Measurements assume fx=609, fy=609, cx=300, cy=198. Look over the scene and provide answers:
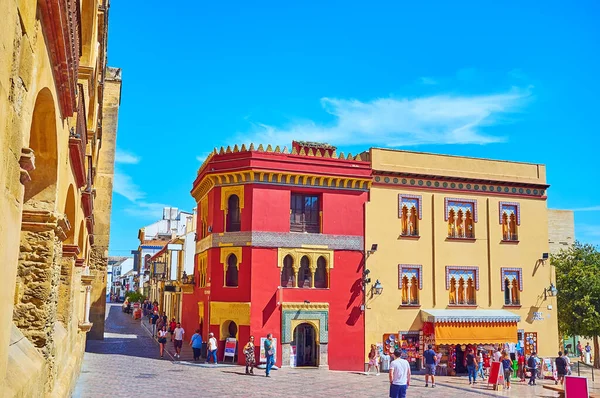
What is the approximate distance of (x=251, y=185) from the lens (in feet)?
82.5

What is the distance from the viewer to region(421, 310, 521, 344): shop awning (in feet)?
86.1

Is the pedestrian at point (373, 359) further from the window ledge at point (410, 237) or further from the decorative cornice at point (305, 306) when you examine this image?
the window ledge at point (410, 237)

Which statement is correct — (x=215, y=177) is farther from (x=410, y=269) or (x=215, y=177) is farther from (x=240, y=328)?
(x=410, y=269)

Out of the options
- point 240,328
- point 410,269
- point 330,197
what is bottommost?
point 240,328

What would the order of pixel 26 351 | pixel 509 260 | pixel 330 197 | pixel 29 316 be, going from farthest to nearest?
1. pixel 509 260
2. pixel 330 197
3. pixel 29 316
4. pixel 26 351

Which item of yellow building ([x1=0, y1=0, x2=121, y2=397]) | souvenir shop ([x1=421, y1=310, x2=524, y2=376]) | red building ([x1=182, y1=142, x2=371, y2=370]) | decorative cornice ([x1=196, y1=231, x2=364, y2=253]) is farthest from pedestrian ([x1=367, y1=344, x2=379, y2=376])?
yellow building ([x1=0, y1=0, x2=121, y2=397])

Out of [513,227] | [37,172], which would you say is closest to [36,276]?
[37,172]

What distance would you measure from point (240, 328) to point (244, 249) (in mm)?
3192

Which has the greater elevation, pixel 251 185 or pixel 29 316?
pixel 251 185

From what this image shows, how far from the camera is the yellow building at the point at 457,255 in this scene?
26656mm

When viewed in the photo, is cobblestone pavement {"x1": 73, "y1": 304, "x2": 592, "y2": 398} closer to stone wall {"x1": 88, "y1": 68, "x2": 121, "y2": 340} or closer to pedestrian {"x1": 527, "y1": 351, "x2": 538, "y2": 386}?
pedestrian {"x1": 527, "y1": 351, "x2": 538, "y2": 386}

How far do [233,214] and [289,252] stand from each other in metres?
2.92

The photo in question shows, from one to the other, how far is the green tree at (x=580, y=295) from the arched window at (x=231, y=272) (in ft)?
63.2

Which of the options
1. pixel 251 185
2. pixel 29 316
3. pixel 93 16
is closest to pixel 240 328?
pixel 251 185
